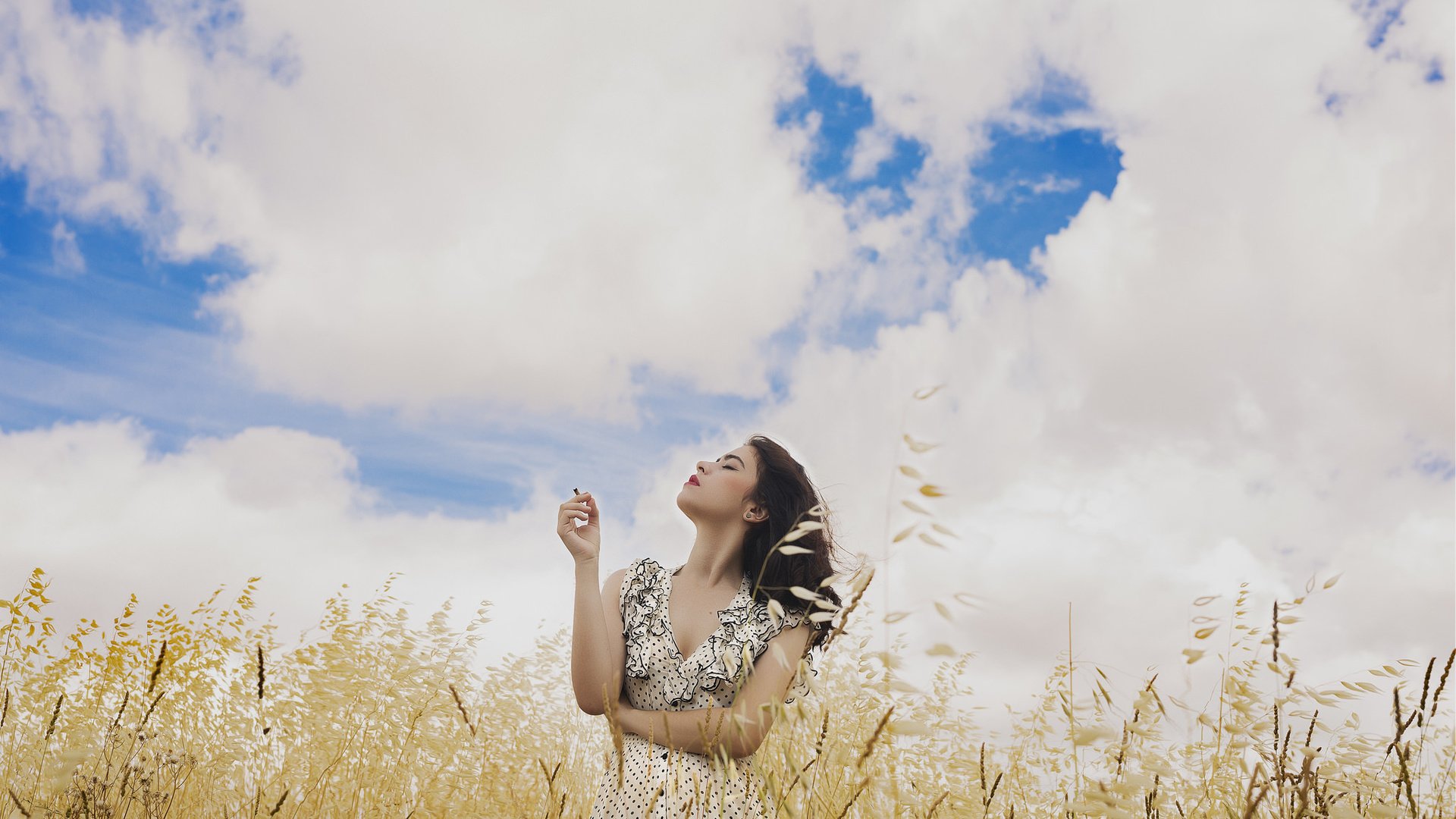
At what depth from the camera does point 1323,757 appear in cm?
238

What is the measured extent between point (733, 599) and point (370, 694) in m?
1.73

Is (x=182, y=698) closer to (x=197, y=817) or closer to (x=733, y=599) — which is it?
(x=197, y=817)

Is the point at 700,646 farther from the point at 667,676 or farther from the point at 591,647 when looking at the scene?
the point at 591,647

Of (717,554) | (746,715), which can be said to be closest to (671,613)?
(717,554)

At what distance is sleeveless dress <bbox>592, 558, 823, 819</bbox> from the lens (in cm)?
287

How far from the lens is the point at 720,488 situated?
11.3ft

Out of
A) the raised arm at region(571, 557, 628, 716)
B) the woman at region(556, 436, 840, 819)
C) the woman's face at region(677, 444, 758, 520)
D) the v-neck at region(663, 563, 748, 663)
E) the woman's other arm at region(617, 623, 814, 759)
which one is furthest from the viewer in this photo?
the woman's face at region(677, 444, 758, 520)

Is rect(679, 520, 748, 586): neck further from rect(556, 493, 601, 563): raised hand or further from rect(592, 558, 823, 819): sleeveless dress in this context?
rect(556, 493, 601, 563): raised hand

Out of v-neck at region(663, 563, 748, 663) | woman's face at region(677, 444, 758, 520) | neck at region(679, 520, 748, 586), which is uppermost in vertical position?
woman's face at region(677, 444, 758, 520)

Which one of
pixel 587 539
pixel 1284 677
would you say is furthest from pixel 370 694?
pixel 1284 677

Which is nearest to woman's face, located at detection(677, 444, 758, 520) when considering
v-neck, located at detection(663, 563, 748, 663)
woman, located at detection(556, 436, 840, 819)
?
woman, located at detection(556, 436, 840, 819)

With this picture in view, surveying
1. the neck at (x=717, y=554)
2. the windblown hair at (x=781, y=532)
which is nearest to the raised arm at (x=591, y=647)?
the neck at (x=717, y=554)

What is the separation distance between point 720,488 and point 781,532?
259 millimetres

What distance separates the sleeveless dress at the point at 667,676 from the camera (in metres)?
2.87
